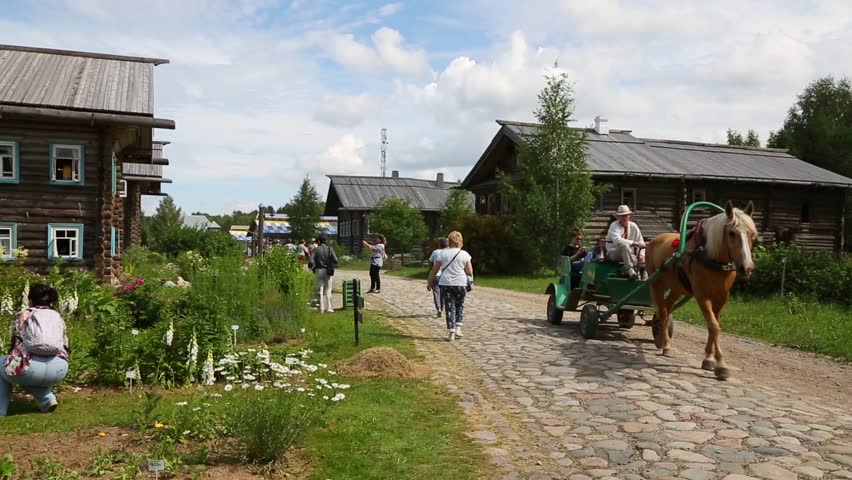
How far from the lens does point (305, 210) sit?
51.0 m

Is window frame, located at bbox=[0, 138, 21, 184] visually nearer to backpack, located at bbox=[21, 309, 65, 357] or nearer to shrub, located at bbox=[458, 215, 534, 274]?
backpack, located at bbox=[21, 309, 65, 357]

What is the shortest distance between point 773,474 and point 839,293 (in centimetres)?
1281

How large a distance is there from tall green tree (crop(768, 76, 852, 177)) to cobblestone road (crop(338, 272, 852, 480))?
46415mm

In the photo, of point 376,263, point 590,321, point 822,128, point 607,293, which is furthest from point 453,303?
point 822,128

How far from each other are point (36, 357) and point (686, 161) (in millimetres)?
33372

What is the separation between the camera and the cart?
938cm

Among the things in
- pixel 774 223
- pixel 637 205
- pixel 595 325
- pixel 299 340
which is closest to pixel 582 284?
pixel 595 325

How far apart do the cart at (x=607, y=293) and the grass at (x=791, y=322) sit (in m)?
2.67

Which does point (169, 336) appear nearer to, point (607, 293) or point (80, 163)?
point (607, 293)

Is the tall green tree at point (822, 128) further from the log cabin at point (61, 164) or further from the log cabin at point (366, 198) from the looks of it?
the log cabin at point (61, 164)

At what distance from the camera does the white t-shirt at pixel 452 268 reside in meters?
10.6

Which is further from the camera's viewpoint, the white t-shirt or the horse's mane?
the white t-shirt

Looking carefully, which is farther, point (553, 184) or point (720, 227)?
point (553, 184)

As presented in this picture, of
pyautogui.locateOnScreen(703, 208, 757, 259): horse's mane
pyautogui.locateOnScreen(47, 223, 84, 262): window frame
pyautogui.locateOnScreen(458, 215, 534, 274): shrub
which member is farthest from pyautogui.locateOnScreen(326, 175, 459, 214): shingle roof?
pyautogui.locateOnScreen(703, 208, 757, 259): horse's mane
